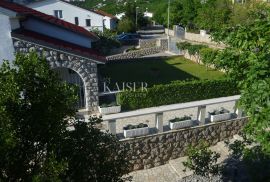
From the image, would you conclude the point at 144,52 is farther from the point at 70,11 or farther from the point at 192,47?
the point at 70,11

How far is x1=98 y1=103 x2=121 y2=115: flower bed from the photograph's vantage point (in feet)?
66.2

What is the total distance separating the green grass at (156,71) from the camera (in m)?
29.6

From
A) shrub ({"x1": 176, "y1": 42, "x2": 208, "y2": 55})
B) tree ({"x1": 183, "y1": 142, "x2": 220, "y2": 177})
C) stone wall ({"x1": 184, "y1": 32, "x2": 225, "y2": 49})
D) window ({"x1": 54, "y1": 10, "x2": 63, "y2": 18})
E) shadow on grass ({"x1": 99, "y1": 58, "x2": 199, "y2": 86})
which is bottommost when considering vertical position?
tree ({"x1": 183, "y1": 142, "x2": 220, "y2": 177})

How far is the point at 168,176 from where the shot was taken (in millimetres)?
15750

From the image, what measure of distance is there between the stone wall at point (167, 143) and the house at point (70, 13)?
3515 centimetres

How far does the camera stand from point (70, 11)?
49.0 metres

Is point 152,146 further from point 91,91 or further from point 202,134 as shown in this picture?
point 91,91

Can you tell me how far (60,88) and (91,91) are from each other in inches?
500

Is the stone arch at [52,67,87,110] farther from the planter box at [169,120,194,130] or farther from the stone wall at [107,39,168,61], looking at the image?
the stone wall at [107,39,168,61]

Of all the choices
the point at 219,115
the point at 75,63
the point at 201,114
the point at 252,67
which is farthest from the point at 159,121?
the point at 252,67

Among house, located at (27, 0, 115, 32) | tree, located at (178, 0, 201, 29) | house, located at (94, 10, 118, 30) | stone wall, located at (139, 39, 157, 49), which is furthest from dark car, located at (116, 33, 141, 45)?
tree, located at (178, 0, 201, 29)

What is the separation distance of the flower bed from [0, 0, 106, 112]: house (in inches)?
22.6

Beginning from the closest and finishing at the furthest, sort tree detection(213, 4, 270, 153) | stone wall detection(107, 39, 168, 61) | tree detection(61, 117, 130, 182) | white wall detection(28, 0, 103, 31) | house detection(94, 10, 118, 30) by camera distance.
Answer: tree detection(213, 4, 270, 153), tree detection(61, 117, 130, 182), stone wall detection(107, 39, 168, 61), white wall detection(28, 0, 103, 31), house detection(94, 10, 118, 30)

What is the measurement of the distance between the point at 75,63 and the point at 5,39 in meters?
4.01
